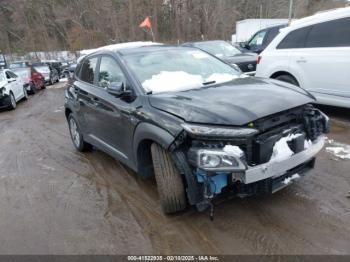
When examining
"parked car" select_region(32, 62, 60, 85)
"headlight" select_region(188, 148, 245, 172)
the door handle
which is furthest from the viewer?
"parked car" select_region(32, 62, 60, 85)

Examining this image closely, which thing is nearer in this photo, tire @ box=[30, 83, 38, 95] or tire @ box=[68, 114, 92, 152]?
tire @ box=[68, 114, 92, 152]

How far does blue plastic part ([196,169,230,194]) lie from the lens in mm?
3031

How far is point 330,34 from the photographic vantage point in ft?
20.1

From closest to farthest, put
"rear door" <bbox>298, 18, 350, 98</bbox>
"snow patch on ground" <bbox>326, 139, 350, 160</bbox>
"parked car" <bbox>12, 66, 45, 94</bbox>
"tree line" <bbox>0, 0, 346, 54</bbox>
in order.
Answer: "snow patch on ground" <bbox>326, 139, 350, 160</bbox>
"rear door" <bbox>298, 18, 350, 98</bbox>
"parked car" <bbox>12, 66, 45, 94</bbox>
"tree line" <bbox>0, 0, 346, 54</bbox>

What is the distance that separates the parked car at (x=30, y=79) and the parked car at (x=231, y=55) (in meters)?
10.3

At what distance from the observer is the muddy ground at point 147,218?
3.05 metres

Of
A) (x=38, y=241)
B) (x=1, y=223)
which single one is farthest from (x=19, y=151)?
(x=38, y=241)

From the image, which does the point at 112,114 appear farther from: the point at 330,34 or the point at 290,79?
the point at 330,34

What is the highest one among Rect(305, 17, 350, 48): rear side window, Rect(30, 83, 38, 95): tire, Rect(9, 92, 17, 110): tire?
Rect(305, 17, 350, 48): rear side window

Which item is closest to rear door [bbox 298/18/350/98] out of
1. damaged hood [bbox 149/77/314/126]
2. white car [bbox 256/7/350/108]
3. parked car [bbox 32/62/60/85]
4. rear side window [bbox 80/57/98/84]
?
white car [bbox 256/7/350/108]

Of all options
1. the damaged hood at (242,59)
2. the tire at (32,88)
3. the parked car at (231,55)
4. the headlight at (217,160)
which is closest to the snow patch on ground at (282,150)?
the headlight at (217,160)

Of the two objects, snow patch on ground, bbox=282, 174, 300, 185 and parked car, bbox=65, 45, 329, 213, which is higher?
parked car, bbox=65, 45, 329, 213

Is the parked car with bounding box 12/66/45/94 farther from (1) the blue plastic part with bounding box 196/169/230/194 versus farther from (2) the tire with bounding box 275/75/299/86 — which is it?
(1) the blue plastic part with bounding box 196/169/230/194

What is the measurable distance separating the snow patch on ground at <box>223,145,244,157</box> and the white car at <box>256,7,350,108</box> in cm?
384
